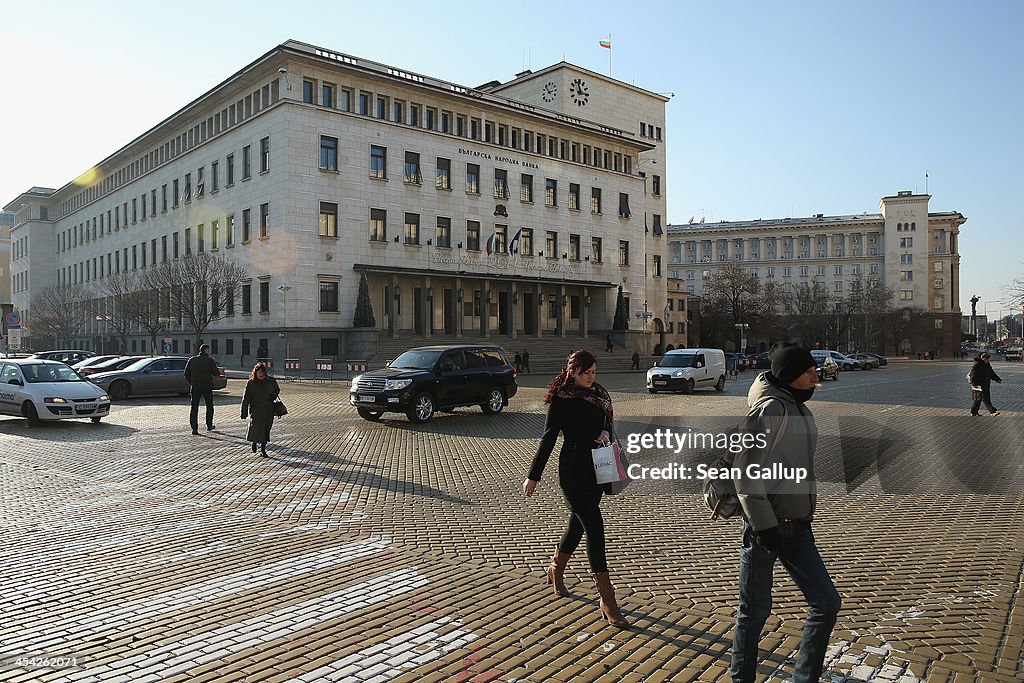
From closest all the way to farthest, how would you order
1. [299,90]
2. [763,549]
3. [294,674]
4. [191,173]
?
1. [763,549]
2. [294,674]
3. [299,90]
4. [191,173]

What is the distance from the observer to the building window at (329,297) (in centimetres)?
5031

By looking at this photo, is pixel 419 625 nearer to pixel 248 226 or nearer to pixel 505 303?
pixel 248 226

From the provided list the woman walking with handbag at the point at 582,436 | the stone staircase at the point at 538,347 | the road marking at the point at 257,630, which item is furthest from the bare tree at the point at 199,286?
the woman walking with handbag at the point at 582,436

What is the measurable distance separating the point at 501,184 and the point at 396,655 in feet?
188

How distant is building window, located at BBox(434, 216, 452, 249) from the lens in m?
56.5

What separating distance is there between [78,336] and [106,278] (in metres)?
8.67

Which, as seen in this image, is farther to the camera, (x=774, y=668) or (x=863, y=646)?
(x=863, y=646)

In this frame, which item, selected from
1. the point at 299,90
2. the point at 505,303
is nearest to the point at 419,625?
the point at 299,90

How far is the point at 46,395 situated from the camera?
18.0 m

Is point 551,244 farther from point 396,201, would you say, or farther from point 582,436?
point 582,436

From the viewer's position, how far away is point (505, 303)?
61844 mm

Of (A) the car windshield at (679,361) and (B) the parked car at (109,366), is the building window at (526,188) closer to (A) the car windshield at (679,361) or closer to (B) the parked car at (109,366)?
(A) the car windshield at (679,361)

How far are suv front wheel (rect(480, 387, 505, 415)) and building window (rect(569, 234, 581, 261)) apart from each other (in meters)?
45.6

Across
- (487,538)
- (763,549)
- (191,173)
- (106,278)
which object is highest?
(191,173)
